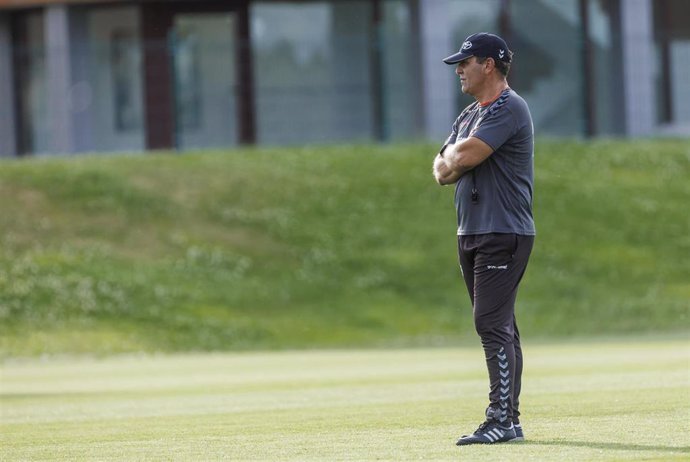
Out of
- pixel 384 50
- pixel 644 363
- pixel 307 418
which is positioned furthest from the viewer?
pixel 384 50

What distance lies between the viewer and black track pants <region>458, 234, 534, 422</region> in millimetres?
8234

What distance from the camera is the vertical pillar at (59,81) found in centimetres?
3394

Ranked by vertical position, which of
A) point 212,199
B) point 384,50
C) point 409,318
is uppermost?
point 384,50

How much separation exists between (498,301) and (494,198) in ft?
1.74

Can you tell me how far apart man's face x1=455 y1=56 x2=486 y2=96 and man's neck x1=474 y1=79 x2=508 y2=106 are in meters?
0.03

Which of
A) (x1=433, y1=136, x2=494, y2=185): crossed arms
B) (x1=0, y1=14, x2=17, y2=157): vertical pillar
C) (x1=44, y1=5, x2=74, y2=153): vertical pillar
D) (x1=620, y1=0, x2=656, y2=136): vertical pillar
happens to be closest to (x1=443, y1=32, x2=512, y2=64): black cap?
(x1=433, y1=136, x2=494, y2=185): crossed arms

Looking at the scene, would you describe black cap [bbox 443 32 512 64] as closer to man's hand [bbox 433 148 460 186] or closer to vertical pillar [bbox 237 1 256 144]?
man's hand [bbox 433 148 460 186]

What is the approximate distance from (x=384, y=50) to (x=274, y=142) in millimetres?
3097

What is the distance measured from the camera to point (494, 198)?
8.27 metres

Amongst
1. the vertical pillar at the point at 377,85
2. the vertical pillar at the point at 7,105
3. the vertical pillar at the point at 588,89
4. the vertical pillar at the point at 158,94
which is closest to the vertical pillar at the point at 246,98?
the vertical pillar at the point at 158,94

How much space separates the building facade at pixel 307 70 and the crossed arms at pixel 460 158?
2496 centimetres

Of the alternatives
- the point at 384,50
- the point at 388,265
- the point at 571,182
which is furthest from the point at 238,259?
the point at 384,50

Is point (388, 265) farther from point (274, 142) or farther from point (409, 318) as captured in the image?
point (274, 142)

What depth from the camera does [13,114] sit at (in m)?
35.5
